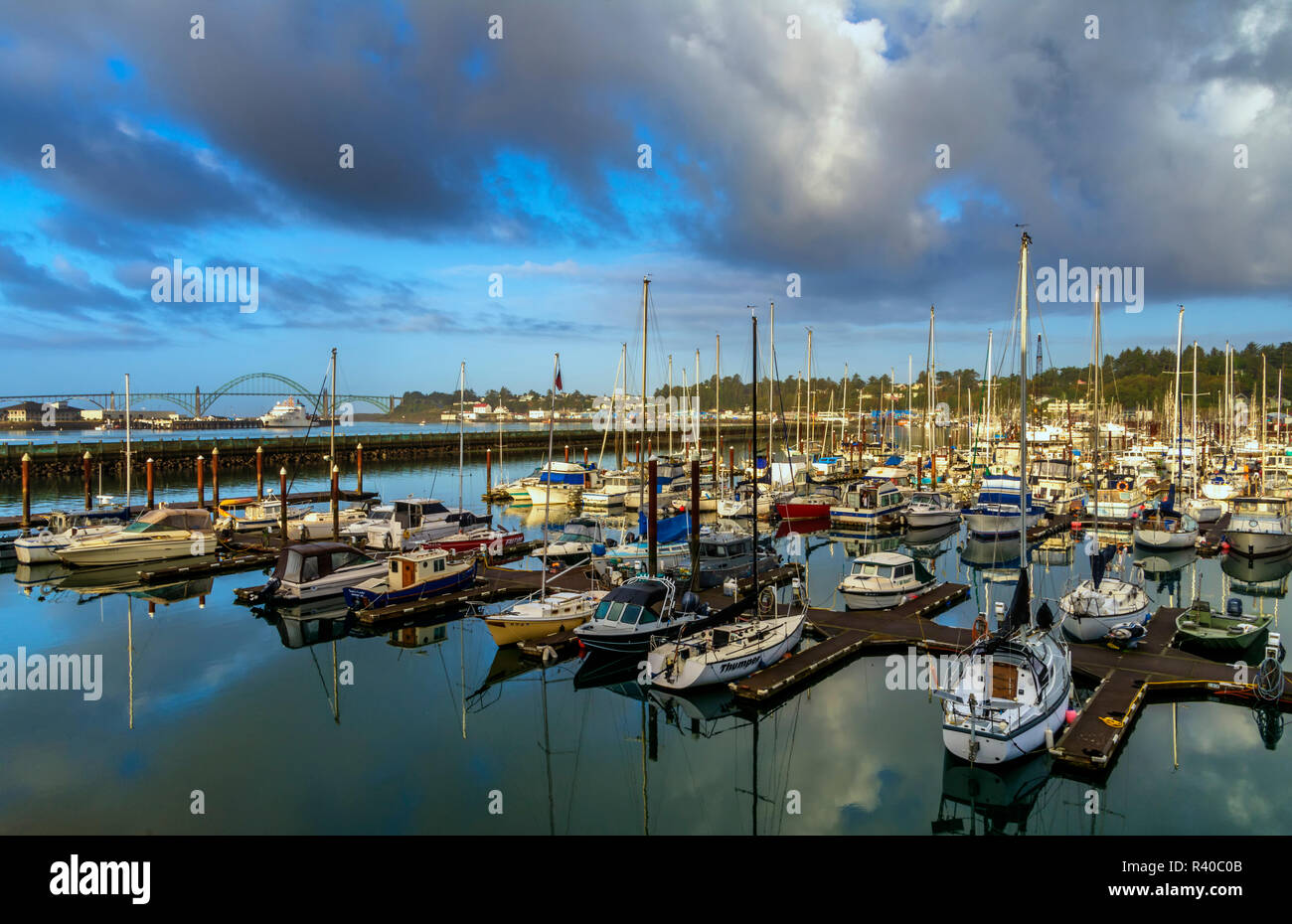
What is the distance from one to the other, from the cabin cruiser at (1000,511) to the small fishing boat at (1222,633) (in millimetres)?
17390

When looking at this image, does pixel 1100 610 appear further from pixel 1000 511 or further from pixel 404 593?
pixel 404 593

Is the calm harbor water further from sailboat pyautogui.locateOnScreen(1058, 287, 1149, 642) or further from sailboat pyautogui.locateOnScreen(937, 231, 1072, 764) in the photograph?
sailboat pyautogui.locateOnScreen(1058, 287, 1149, 642)

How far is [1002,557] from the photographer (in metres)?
41.6

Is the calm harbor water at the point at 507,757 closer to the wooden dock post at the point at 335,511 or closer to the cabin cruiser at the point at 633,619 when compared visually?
the cabin cruiser at the point at 633,619

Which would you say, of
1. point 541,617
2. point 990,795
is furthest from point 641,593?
point 990,795

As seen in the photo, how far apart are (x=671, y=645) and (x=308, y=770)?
8.79m

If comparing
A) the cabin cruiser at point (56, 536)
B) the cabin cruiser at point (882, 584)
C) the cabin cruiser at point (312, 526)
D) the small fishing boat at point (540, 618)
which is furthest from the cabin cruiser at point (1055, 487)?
the cabin cruiser at point (56, 536)

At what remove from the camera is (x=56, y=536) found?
122 ft

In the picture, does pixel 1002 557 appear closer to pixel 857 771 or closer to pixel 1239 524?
pixel 1239 524

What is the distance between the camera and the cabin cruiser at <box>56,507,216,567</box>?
35375 millimetres

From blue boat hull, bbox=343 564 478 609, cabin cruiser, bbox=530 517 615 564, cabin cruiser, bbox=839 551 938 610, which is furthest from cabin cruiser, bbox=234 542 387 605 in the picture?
cabin cruiser, bbox=839 551 938 610

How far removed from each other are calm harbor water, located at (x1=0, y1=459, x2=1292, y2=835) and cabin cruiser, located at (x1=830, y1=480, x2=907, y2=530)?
88.4ft

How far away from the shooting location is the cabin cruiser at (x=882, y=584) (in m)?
28.2
